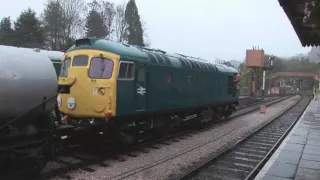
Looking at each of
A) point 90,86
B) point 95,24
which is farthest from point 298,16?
point 95,24

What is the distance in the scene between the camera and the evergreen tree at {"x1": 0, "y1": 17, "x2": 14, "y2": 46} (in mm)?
42125

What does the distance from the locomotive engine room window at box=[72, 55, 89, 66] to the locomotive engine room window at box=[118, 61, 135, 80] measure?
3.31 ft

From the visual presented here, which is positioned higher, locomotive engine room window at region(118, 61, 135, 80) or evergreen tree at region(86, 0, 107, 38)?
evergreen tree at region(86, 0, 107, 38)

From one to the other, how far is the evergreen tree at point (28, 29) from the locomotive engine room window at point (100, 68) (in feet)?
112

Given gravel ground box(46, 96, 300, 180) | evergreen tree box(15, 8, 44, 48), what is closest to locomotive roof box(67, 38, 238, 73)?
gravel ground box(46, 96, 300, 180)

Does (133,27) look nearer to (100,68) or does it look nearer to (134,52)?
(134,52)

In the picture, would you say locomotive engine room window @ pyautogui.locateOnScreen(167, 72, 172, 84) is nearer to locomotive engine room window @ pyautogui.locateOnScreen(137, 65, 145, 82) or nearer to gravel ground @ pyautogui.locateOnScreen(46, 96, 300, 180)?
locomotive engine room window @ pyautogui.locateOnScreen(137, 65, 145, 82)

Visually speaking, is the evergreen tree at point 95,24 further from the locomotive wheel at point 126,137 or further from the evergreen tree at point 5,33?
the locomotive wheel at point 126,137

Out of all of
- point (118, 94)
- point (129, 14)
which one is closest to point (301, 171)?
point (118, 94)

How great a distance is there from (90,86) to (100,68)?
60 cm

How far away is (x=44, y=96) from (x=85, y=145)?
172 inches

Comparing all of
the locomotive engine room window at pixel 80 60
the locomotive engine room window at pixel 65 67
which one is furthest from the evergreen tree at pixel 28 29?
the locomotive engine room window at pixel 80 60

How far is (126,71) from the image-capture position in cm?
1084

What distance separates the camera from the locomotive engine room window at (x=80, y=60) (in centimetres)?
1060
